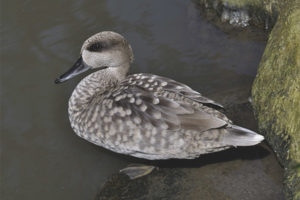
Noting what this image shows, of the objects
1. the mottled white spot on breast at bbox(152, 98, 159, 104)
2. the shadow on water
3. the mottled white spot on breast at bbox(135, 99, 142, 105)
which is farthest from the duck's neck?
the shadow on water

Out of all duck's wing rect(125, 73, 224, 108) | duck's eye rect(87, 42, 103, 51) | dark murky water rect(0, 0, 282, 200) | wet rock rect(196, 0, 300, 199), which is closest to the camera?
wet rock rect(196, 0, 300, 199)

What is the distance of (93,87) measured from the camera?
4.22 meters

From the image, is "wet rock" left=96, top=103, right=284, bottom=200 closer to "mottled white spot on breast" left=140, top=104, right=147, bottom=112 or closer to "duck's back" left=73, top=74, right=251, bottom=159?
"duck's back" left=73, top=74, right=251, bottom=159

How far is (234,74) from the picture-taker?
16.1 ft

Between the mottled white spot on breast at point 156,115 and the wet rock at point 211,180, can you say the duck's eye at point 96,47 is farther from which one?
the wet rock at point 211,180

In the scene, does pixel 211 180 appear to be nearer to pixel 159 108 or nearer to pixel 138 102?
pixel 159 108

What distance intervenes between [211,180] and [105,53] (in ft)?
4.81

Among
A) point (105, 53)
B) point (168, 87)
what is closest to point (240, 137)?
point (168, 87)

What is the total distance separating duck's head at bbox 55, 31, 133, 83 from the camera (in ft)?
13.1

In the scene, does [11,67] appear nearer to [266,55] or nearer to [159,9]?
[159,9]

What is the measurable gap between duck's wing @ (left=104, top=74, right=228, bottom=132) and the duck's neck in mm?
397

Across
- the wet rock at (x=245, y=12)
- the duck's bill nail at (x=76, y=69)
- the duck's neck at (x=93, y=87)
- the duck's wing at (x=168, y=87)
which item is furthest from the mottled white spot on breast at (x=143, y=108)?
the wet rock at (x=245, y=12)

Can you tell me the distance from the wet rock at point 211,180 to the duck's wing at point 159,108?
0.47 m

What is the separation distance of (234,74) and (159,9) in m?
1.49
